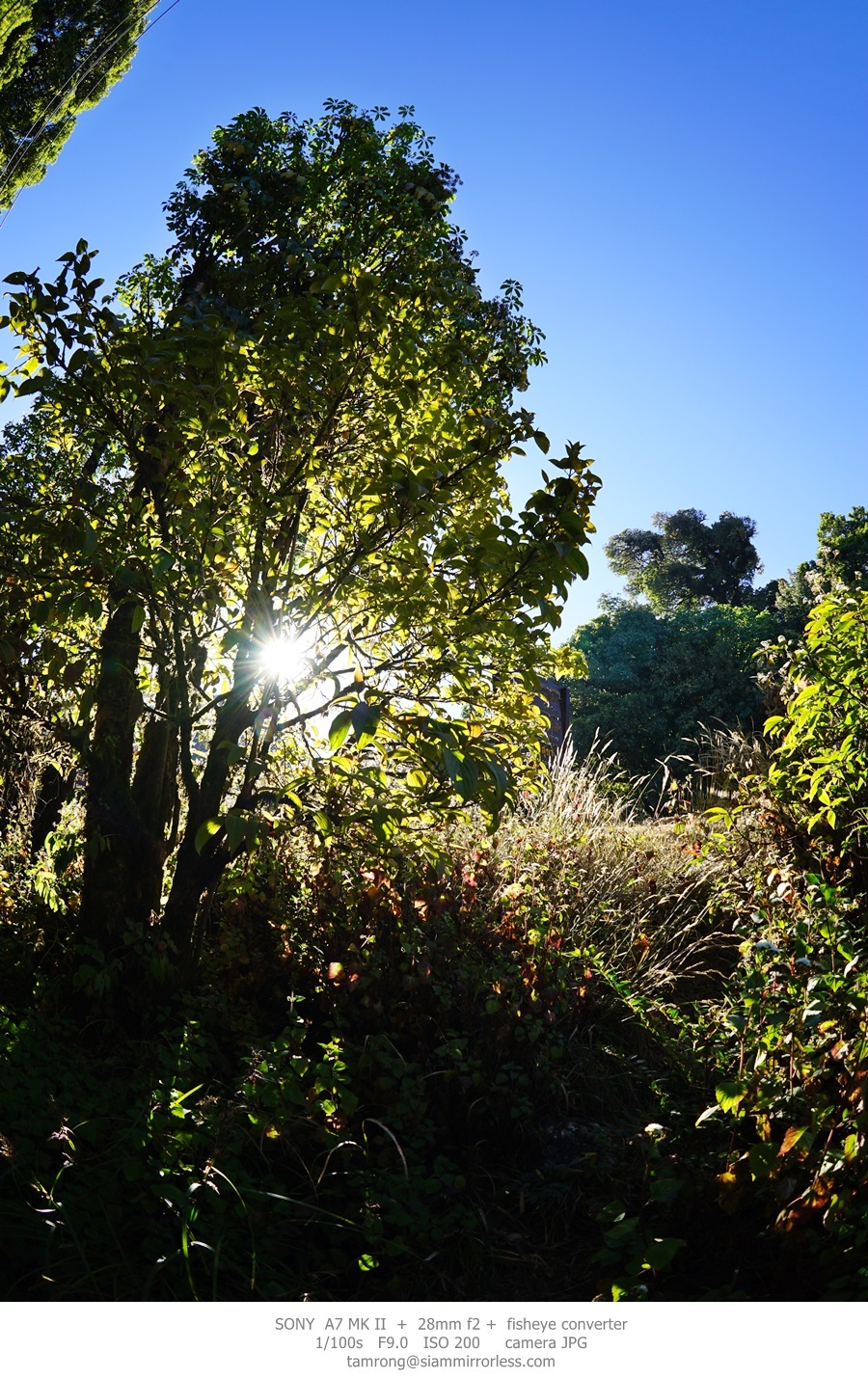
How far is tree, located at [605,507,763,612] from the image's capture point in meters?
27.8

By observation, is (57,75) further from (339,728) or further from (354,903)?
(339,728)

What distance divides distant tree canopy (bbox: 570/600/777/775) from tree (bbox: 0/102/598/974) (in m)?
13.0

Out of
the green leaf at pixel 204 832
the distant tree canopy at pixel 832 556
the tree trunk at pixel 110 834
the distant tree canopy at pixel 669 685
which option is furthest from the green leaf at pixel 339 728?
the distant tree canopy at pixel 832 556

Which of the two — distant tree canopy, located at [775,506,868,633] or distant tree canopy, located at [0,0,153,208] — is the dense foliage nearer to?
distant tree canopy, located at [0,0,153,208]

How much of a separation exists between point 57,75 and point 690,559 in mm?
24025

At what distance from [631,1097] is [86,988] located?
6.00 feet

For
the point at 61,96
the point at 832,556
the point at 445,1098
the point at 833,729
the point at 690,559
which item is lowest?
the point at 445,1098

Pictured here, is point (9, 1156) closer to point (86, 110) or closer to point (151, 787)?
point (151, 787)

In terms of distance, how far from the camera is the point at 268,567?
3225mm

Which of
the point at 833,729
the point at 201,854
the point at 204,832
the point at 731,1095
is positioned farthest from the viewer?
the point at 833,729

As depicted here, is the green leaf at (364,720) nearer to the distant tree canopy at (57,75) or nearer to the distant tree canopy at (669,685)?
the distant tree canopy at (57,75)

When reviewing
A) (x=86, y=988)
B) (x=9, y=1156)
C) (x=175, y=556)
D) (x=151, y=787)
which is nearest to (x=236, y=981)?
(x=86, y=988)

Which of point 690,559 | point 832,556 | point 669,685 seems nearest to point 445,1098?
point 669,685
